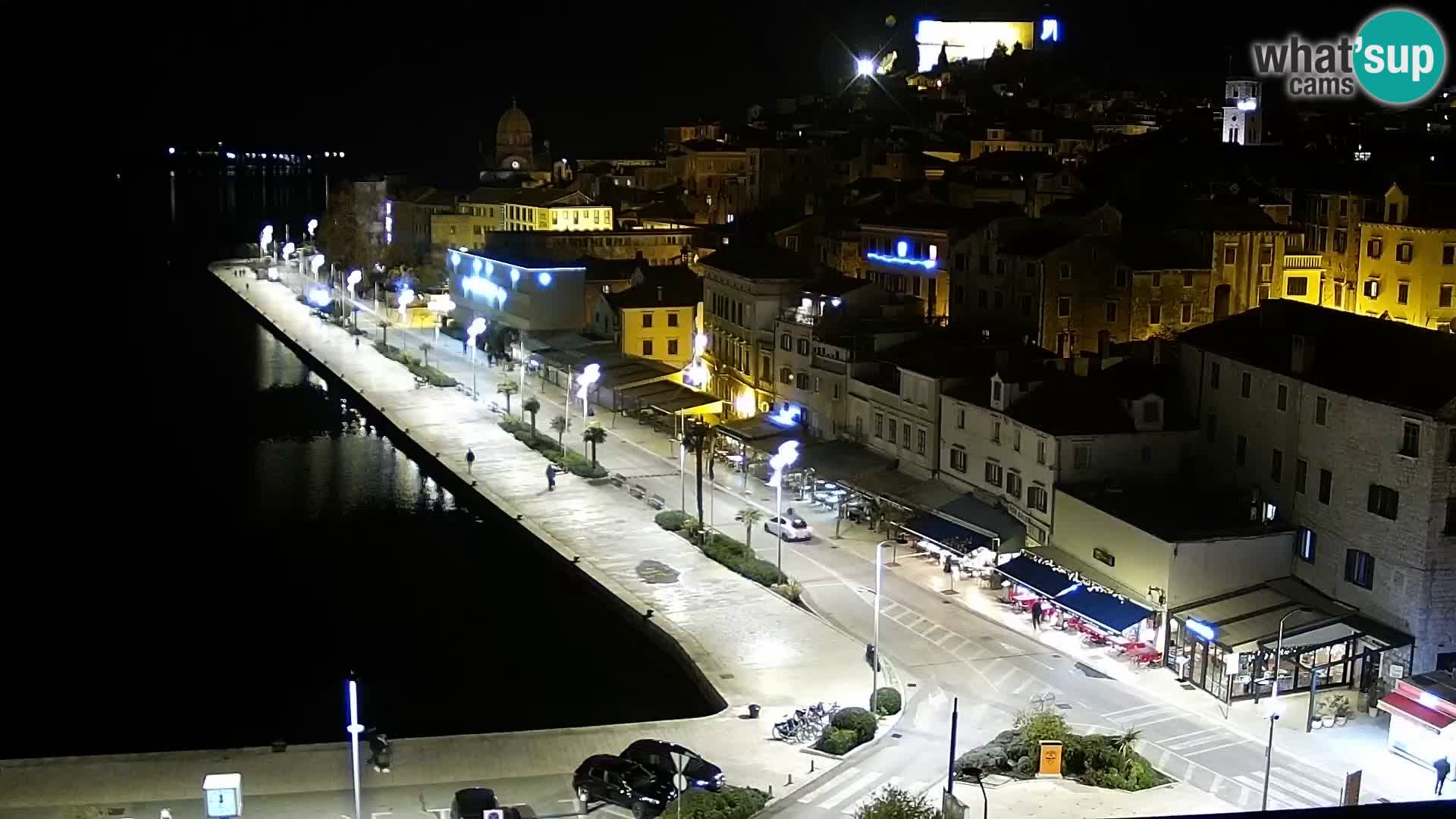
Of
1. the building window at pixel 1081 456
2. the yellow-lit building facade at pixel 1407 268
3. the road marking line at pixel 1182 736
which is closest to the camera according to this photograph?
the road marking line at pixel 1182 736

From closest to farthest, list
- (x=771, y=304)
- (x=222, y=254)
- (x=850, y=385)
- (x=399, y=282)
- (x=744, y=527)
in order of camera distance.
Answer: (x=744, y=527) < (x=850, y=385) < (x=771, y=304) < (x=399, y=282) < (x=222, y=254)

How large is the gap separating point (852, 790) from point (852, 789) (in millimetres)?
34

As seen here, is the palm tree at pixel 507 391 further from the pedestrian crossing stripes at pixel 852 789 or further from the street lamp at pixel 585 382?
the pedestrian crossing stripes at pixel 852 789

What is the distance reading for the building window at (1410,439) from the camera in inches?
1077

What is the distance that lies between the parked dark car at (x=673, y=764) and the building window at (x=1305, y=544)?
1307 centimetres

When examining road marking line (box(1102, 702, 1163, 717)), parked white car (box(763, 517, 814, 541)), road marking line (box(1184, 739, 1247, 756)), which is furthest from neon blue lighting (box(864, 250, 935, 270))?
road marking line (box(1184, 739, 1247, 756))

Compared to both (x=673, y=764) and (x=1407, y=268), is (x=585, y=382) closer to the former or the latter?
(x=1407, y=268)

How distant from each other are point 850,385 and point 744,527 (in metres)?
6.61

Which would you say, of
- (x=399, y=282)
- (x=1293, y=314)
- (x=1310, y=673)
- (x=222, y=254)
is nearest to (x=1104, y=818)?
(x=1310, y=673)

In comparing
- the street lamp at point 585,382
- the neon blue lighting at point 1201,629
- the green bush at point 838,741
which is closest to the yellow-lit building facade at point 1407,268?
the neon blue lighting at point 1201,629

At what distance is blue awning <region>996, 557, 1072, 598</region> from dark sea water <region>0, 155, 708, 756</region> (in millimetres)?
7012

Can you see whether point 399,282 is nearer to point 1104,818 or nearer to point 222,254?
point 222,254

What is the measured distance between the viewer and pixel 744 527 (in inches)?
1486

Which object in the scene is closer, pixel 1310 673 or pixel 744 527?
pixel 1310 673
